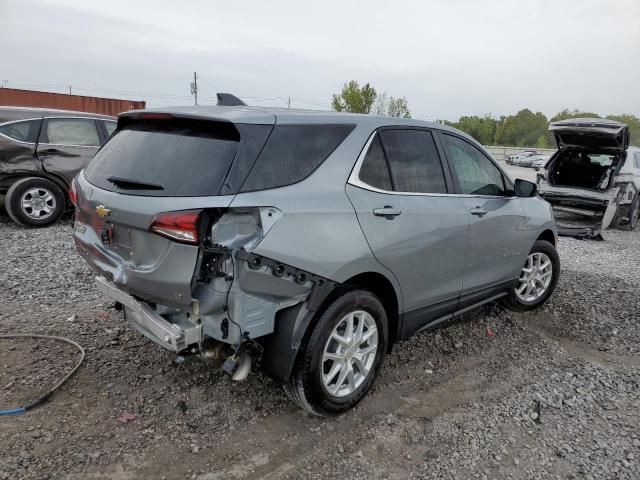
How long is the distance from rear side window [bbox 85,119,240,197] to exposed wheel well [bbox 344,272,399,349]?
100 cm

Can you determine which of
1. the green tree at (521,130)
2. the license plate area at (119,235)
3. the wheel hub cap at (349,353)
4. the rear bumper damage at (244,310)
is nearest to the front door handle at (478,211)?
the wheel hub cap at (349,353)

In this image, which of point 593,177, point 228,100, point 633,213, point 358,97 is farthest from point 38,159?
point 358,97

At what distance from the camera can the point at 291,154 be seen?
2559 millimetres

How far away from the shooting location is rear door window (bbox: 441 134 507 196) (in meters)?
3.58

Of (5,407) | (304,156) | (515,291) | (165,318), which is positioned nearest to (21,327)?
(5,407)

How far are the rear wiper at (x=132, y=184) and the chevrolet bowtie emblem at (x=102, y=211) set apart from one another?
0.48ft

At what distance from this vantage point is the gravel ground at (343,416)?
250cm

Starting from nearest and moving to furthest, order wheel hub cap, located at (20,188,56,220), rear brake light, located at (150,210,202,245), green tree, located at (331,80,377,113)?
rear brake light, located at (150,210,202,245) < wheel hub cap, located at (20,188,56,220) < green tree, located at (331,80,377,113)

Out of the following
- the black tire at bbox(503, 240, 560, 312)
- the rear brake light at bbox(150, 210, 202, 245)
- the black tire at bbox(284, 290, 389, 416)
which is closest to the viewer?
the rear brake light at bbox(150, 210, 202, 245)

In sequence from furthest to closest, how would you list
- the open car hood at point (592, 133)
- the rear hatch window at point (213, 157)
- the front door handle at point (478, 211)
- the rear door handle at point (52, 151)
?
the open car hood at point (592, 133) < the rear door handle at point (52, 151) < the front door handle at point (478, 211) < the rear hatch window at point (213, 157)

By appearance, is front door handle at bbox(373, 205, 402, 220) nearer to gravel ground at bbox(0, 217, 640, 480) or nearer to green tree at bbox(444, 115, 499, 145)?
gravel ground at bbox(0, 217, 640, 480)

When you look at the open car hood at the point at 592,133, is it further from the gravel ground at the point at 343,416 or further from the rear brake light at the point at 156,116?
the rear brake light at the point at 156,116

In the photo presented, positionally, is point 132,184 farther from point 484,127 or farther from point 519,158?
point 484,127

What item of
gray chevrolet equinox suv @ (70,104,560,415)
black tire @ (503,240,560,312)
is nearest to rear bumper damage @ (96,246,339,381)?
gray chevrolet equinox suv @ (70,104,560,415)
